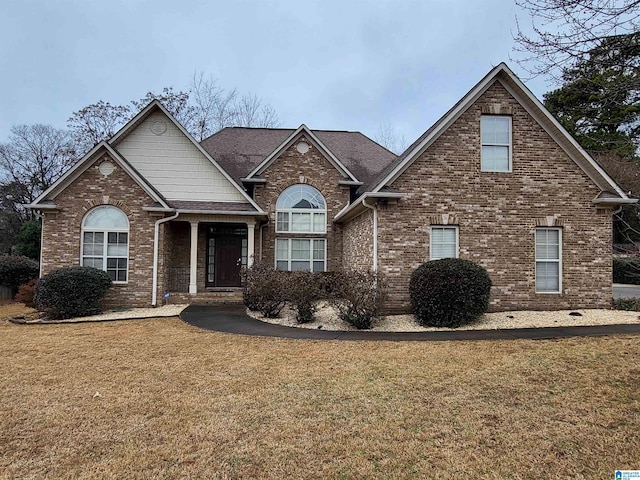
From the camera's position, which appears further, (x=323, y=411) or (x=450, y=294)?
(x=450, y=294)

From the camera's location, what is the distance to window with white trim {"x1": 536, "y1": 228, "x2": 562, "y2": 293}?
11.5 m

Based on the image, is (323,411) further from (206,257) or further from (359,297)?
(206,257)

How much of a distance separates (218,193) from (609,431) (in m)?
13.4

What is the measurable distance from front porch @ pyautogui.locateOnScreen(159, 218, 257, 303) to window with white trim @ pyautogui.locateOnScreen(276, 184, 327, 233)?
5.40 feet

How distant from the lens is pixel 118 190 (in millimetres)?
12820

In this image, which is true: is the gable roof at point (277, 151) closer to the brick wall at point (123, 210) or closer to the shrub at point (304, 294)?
the brick wall at point (123, 210)

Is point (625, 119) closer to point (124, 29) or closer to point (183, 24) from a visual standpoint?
point (183, 24)

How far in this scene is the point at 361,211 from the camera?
12.7m

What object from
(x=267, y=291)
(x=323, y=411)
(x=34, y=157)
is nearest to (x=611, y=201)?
(x=267, y=291)

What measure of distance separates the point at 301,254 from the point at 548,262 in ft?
28.8

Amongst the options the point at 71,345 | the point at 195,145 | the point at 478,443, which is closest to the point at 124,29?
the point at 195,145

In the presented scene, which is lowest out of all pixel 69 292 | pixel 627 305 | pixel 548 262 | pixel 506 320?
pixel 506 320

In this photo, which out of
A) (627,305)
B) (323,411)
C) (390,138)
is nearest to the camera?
(323,411)

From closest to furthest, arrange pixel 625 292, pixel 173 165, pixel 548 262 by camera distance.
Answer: pixel 548 262 → pixel 173 165 → pixel 625 292
